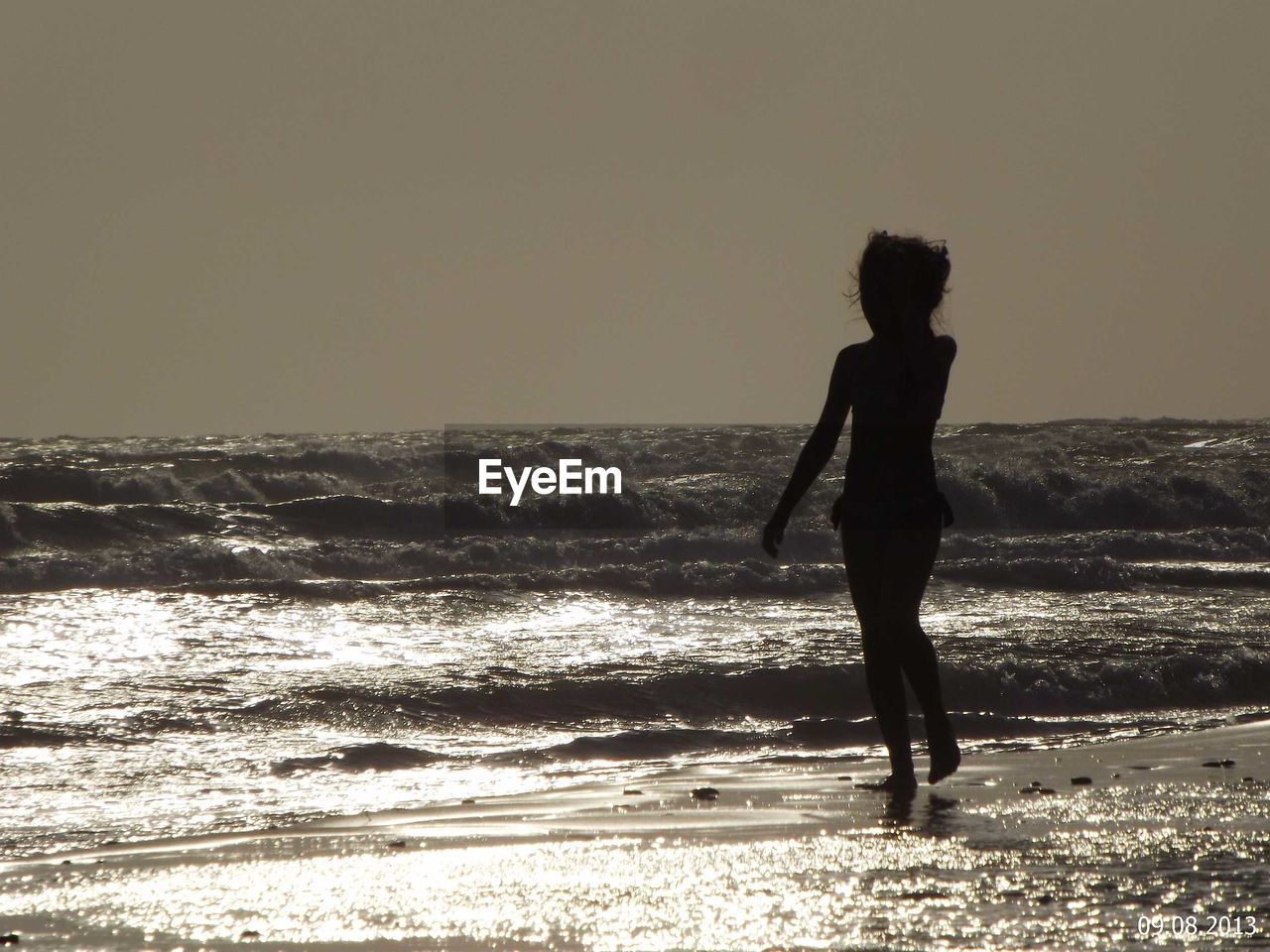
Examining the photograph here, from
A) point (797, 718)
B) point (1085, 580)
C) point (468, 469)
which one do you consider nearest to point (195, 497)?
point (468, 469)

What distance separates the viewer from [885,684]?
3881mm

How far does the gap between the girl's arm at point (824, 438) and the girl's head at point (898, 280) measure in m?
0.12

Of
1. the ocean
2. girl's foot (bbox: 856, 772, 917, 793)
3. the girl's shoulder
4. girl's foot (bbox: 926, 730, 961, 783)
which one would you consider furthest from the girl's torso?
the ocean

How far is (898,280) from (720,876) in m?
1.70

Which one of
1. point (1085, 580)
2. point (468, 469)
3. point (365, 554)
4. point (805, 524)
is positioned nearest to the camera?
point (1085, 580)

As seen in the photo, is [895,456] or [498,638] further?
[498,638]

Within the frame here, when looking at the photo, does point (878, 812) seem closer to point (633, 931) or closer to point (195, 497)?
point (633, 931)

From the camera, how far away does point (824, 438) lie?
12.5ft

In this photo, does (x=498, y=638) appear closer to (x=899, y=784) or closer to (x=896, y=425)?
(x=899, y=784)

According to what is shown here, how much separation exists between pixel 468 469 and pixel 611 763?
17.2 metres

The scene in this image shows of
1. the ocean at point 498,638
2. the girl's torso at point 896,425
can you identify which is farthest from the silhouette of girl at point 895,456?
the ocean at point 498,638

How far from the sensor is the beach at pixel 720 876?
88.7 inches
